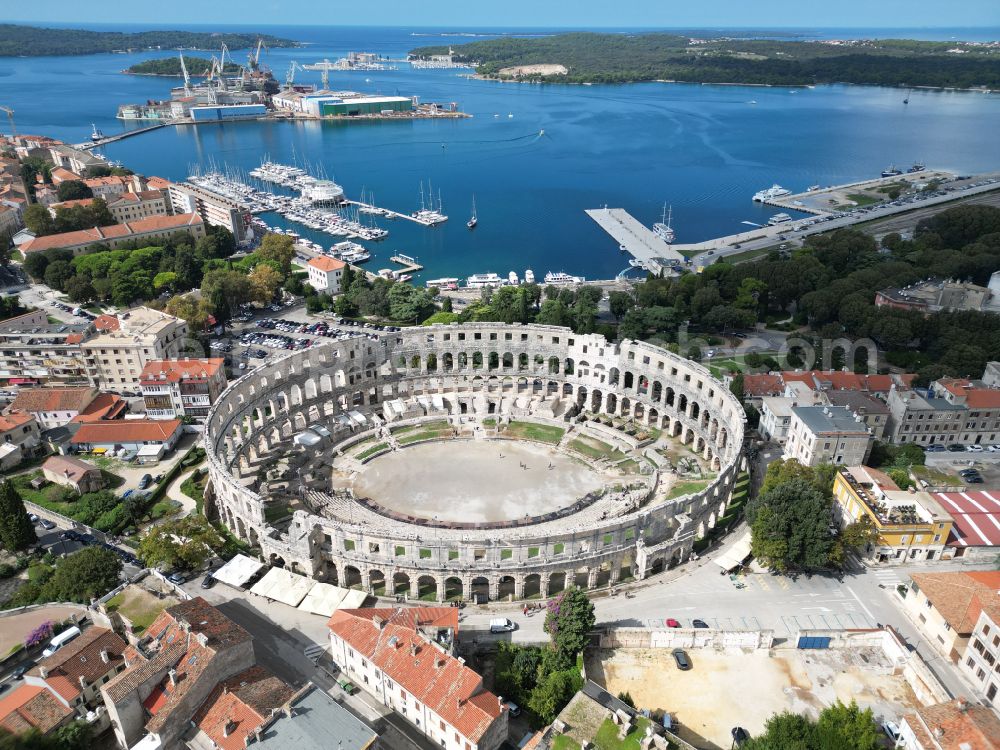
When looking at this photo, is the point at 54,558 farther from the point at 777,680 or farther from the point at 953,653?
the point at 953,653

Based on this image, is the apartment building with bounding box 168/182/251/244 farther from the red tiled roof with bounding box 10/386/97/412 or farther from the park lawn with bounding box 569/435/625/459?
the park lawn with bounding box 569/435/625/459

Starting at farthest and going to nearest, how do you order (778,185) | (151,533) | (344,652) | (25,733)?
1. (778,185)
2. (151,533)
3. (344,652)
4. (25,733)

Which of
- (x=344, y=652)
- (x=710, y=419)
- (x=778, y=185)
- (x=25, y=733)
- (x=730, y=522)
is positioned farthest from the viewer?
(x=778, y=185)

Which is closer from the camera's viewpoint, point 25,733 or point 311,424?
point 25,733

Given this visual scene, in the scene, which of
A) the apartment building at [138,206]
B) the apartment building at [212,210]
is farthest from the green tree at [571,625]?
the apartment building at [138,206]

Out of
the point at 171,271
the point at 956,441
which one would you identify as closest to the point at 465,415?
the point at 956,441

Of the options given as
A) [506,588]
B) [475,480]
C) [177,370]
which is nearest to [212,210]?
[177,370]

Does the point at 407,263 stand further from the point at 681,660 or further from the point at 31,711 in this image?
the point at 31,711

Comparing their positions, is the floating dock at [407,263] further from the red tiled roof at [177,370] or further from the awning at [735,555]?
the awning at [735,555]
